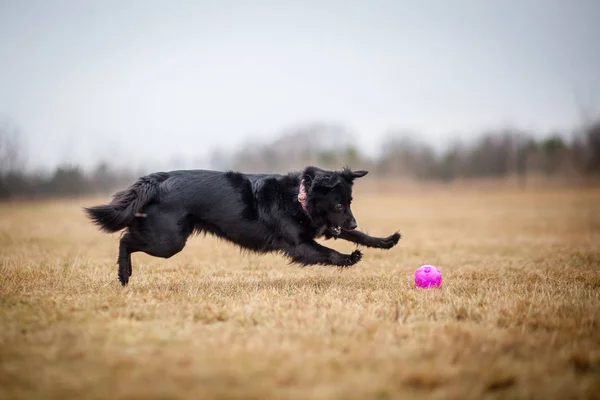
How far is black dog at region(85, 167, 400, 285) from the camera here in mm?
5484

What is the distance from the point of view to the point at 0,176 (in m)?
30.7

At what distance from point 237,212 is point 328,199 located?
46.1 inches

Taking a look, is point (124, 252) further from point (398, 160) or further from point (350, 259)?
point (398, 160)

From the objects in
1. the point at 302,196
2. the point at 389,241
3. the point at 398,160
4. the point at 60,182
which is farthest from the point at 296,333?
the point at 398,160

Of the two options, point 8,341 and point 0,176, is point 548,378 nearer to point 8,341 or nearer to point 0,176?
point 8,341

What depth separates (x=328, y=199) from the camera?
234 inches

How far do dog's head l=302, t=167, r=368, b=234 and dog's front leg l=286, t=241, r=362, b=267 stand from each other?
37cm

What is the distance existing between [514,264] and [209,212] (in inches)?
206

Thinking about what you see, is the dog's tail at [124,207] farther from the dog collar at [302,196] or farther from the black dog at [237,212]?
the dog collar at [302,196]

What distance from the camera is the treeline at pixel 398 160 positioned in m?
34.2

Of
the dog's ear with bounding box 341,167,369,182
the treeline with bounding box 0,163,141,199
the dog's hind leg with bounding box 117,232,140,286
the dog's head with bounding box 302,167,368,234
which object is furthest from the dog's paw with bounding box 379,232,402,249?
the treeline with bounding box 0,163,141,199

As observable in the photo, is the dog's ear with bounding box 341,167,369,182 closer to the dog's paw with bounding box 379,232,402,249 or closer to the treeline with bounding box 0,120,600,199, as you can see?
the dog's paw with bounding box 379,232,402,249

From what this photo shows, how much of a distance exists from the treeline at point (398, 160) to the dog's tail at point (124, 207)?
22783 millimetres

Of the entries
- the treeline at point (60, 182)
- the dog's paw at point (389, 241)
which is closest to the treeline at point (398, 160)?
the treeline at point (60, 182)
